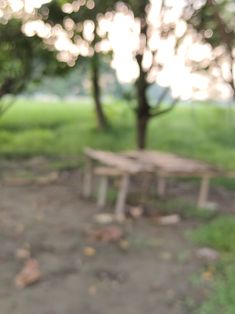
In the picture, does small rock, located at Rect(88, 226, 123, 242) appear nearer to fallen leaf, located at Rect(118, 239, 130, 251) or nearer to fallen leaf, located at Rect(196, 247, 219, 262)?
fallen leaf, located at Rect(118, 239, 130, 251)

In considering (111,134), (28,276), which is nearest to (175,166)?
(28,276)

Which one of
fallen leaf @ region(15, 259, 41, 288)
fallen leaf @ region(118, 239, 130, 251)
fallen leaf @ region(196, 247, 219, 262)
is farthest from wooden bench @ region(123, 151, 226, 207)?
fallen leaf @ region(15, 259, 41, 288)

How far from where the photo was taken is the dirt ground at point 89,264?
3979 mm

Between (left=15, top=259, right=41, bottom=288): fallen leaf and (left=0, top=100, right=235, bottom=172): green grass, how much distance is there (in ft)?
21.6

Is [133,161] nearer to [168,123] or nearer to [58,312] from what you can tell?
[58,312]

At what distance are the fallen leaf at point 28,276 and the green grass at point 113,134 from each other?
6.60 metres

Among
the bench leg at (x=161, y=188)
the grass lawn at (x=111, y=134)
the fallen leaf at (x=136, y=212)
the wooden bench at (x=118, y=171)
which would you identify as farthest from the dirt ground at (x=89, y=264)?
the grass lawn at (x=111, y=134)

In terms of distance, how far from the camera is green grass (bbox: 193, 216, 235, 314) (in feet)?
12.3

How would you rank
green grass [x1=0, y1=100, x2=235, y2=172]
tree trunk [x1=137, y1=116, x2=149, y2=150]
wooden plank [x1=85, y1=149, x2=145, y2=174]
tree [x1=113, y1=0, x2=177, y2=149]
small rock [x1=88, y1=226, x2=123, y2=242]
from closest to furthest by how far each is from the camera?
1. small rock [x1=88, y1=226, x2=123, y2=242]
2. wooden plank [x1=85, y1=149, x2=145, y2=174]
3. tree [x1=113, y1=0, x2=177, y2=149]
4. tree trunk [x1=137, y1=116, x2=149, y2=150]
5. green grass [x1=0, y1=100, x2=235, y2=172]

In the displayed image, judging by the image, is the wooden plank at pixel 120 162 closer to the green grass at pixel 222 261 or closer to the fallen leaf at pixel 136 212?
the fallen leaf at pixel 136 212

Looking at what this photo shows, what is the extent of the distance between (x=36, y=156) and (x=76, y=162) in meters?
1.43

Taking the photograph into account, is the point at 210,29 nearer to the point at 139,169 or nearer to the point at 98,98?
the point at 139,169

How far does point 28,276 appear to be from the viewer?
171 inches

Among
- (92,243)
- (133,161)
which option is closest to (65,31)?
(133,161)
